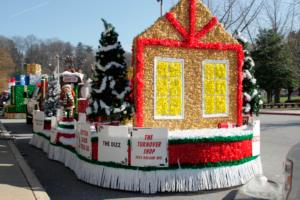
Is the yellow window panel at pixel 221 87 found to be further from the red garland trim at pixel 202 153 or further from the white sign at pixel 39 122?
the white sign at pixel 39 122

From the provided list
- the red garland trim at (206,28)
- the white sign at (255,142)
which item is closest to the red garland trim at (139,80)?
the red garland trim at (206,28)

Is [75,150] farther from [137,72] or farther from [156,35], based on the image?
[156,35]

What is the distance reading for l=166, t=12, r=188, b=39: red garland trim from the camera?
962 centimetres

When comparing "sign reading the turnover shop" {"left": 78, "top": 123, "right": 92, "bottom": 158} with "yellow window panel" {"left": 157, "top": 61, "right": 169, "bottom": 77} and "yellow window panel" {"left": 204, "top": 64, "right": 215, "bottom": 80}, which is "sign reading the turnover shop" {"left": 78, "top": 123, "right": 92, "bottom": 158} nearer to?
"yellow window panel" {"left": 157, "top": 61, "right": 169, "bottom": 77}

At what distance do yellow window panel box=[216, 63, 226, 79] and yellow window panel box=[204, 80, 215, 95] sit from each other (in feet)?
0.90

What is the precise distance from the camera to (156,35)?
9453mm

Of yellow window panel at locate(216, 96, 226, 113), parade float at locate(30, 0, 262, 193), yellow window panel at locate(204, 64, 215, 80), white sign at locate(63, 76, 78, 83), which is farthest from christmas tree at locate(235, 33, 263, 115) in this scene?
white sign at locate(63, 76, 78, 83)

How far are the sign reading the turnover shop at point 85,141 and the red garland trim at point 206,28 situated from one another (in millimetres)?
3502

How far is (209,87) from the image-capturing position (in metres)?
10.2

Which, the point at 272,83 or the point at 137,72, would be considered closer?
the point at 137,72

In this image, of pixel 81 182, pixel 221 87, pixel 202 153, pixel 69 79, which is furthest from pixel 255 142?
pixel 69 79

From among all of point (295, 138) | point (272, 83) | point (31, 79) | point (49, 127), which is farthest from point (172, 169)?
point (272, 83)

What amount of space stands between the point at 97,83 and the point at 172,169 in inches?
105

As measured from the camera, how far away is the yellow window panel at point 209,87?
10.1 meters
